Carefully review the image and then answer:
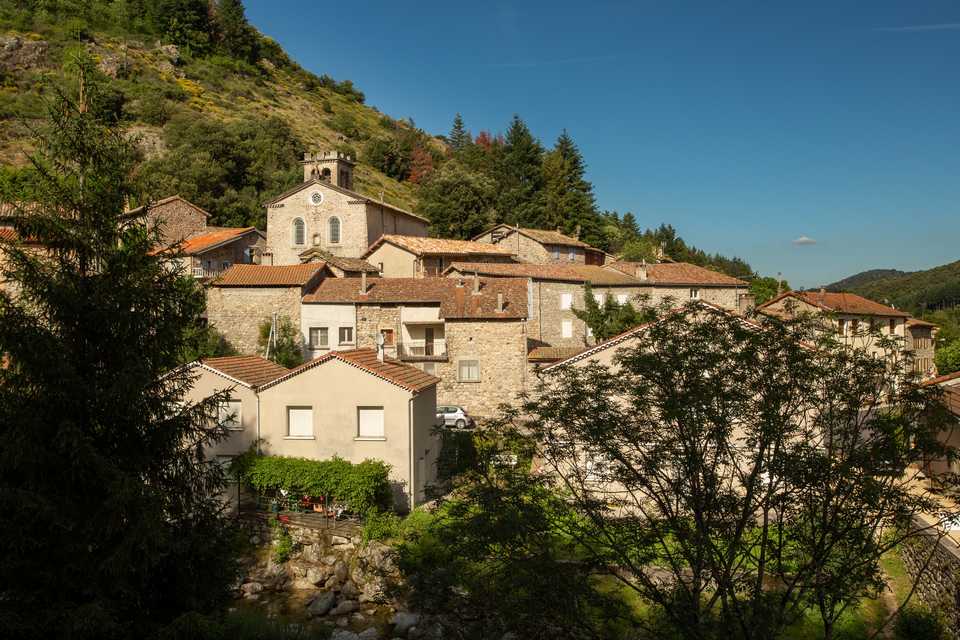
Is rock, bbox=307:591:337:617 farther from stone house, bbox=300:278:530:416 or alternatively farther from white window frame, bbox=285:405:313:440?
stone house, bbox=300:278:530:416

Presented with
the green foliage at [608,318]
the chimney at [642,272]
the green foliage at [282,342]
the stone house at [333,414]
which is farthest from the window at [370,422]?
the chimney at [642,272]

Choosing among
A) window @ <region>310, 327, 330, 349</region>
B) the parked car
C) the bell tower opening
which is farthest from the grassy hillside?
the parked car

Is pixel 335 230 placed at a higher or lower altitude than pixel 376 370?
higher

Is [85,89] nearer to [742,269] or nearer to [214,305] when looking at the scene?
[214,305]

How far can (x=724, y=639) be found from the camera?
10430 millimetres

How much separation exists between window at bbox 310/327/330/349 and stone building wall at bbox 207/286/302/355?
119 centimetres

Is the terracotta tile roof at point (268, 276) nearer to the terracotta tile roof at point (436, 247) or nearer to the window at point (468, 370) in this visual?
the terracotta tile roof at point (436, 247)

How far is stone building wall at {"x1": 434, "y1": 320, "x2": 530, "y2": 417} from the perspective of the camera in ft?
99.9

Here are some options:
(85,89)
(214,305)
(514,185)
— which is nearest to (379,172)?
(514,185)

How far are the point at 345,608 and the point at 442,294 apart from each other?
17157 millimetres

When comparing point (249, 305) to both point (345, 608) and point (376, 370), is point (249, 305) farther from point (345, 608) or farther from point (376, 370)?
point (345, 608)

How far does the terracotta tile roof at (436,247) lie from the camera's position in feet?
138

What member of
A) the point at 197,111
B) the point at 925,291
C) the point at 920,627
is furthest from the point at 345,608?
the point at 925,291

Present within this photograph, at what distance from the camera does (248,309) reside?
34062 millimetres
